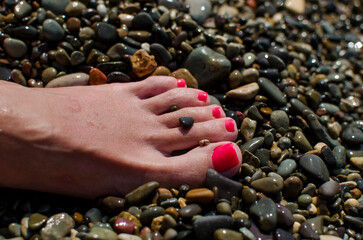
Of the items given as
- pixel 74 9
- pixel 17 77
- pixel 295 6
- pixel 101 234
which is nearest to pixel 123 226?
pixel 101 234

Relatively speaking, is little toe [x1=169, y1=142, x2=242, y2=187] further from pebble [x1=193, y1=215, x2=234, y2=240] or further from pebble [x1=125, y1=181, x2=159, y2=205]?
pebble [x1=193, y1=215, x2=234, y2=240]

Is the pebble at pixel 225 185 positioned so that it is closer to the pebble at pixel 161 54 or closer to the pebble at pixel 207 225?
the pebble at pixel 207 225

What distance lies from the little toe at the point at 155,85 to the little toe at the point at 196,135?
0.35m

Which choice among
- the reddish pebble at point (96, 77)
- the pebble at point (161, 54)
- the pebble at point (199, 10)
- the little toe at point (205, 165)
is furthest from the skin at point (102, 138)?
the pebble at point (199, 10)

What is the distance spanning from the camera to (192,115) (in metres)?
2.32

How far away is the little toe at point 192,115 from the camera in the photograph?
2.32 meters

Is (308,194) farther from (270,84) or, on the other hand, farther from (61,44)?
(61,44)

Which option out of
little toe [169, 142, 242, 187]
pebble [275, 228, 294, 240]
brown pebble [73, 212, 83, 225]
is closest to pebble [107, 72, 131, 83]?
little toe [169, 142, 242, 187]

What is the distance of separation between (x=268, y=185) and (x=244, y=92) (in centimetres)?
77

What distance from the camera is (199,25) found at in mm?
2902

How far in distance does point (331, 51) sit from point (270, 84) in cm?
111

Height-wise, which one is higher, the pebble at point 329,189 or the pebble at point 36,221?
the pebble at point 329,189

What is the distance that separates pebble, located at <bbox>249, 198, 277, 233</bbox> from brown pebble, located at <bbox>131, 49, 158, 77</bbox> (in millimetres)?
1249

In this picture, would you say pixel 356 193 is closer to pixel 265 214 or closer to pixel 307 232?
pixel 307 232
